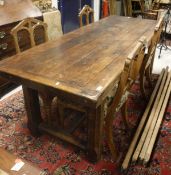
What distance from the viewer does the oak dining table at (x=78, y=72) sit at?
1371 mm

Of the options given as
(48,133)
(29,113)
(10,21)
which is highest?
(10,21)

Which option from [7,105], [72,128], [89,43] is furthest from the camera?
[7,105]

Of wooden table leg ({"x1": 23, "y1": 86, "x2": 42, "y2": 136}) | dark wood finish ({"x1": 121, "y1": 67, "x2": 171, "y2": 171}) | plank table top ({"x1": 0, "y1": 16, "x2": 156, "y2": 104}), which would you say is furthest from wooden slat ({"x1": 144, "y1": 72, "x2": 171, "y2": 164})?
wooden table leg ({"x1": 23, "y1": 86, "x2": 42, "y2": 136})

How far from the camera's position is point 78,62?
1703 mm

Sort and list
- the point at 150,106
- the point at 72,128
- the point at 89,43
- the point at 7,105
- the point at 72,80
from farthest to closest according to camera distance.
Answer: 1. the point at 7,105
2. the point at 150,106
3. the point at 89,43
4. the point at 72,128
5. the point at 72,80

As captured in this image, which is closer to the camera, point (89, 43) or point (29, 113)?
point (29, 113)

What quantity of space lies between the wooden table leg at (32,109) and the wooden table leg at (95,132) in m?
0.56

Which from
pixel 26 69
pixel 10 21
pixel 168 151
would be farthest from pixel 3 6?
pixel 168 151

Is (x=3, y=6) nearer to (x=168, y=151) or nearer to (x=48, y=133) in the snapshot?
(x=48, y=133)

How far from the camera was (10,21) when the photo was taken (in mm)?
2639

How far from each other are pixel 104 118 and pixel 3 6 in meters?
2.11

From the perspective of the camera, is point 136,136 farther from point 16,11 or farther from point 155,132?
point 16,11

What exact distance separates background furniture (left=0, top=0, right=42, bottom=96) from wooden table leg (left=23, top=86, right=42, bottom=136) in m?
0.99

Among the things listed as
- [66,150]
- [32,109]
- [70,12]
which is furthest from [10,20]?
[70,12]
